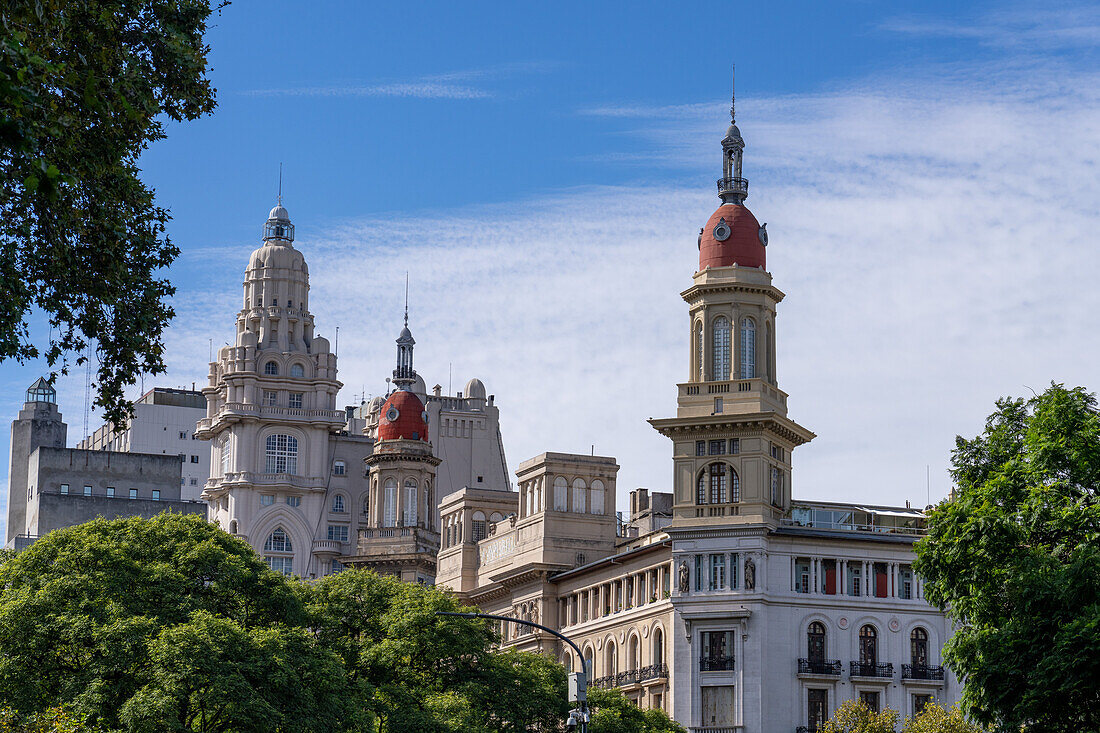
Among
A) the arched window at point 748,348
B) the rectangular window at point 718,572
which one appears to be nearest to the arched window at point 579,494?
the rectangular window at point 718,572

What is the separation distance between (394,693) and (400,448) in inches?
3341

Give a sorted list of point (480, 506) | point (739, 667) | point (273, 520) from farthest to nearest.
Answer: point (273, 520)
point (480, 506)
point (739, 667)

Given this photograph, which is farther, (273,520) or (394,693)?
(273,520)

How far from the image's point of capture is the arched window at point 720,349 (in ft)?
377

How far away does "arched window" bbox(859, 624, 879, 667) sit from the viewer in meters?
111

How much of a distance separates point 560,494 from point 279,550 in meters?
61.0

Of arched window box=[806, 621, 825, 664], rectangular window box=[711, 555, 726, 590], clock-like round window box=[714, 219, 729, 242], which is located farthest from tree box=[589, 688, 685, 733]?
clock-like round window box=[714, 219, 729, 242]

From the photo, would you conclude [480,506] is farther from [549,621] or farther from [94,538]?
[94,538]

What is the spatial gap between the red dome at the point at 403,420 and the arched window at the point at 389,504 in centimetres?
480

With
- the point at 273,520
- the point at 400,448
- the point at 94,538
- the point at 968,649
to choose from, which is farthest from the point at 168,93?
the point at 273,520

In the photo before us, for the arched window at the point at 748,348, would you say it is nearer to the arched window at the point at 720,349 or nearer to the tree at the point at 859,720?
the arched window at the point at 720,349

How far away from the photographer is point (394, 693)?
8488cm

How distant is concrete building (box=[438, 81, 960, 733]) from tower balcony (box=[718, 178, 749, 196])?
93 mm

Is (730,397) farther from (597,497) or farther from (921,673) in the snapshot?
(597,497)
